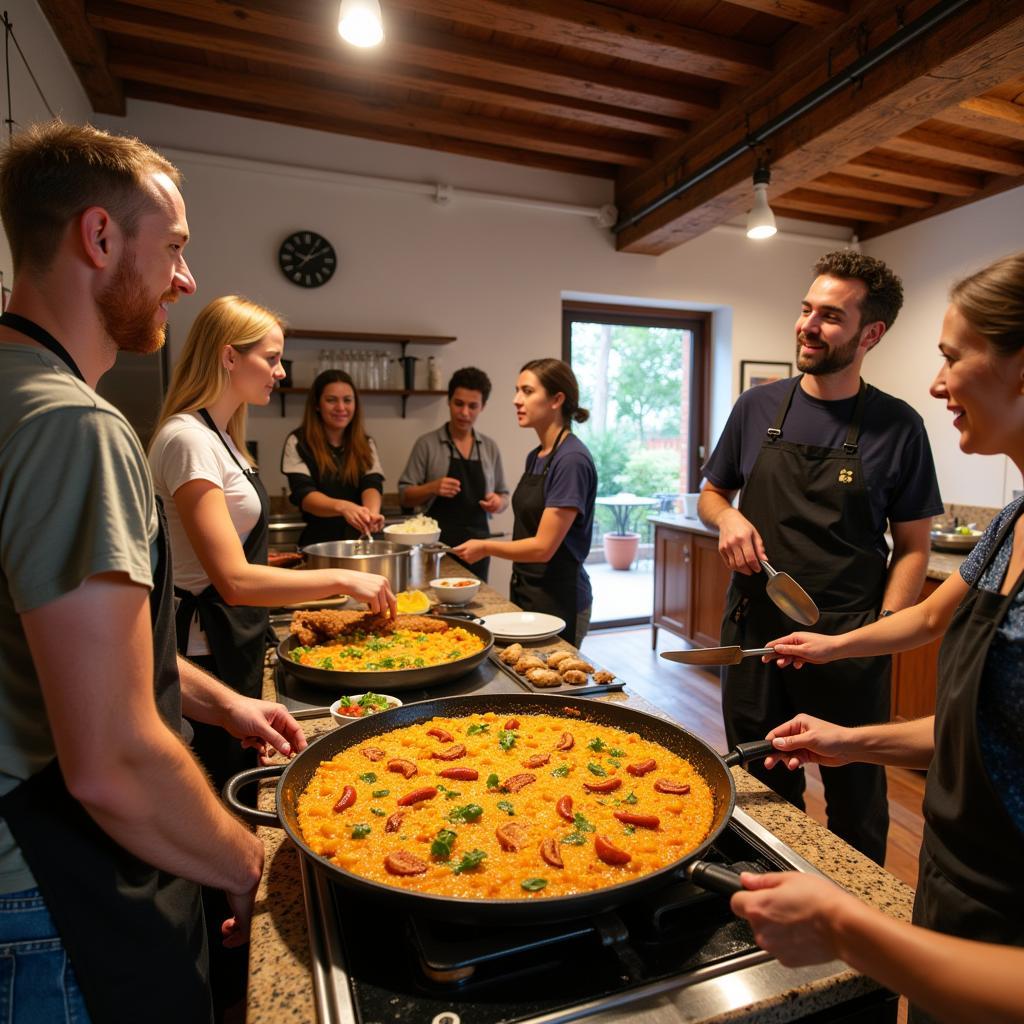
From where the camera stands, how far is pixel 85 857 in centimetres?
82

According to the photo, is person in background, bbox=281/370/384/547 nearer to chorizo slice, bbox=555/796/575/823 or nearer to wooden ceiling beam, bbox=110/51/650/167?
wooden ceiling beam, bbox=110/51/650/167

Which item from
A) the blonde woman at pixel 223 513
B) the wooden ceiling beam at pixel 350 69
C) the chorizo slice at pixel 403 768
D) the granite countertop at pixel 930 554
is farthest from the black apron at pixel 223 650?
the wooden ceiling beam at pixel 350 69

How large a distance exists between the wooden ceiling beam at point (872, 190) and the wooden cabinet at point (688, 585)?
2635mm

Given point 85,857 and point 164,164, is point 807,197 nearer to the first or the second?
point 164,164

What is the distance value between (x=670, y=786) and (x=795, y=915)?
1.55ft

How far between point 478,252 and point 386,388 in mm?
1247

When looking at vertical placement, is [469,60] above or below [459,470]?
above

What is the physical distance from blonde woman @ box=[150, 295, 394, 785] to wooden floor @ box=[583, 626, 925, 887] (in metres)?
1.00

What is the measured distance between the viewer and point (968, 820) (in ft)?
2.96

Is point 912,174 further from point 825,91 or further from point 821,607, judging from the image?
point 821,607

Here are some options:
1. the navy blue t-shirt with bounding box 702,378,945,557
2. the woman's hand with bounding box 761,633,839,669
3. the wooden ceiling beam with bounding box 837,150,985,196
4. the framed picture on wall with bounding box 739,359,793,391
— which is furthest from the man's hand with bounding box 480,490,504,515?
the wooden ceiling beam with bounding box 837,150,985,196

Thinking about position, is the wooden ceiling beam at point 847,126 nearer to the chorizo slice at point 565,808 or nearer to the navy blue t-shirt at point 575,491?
the navy blue t-shirt at point 575,491

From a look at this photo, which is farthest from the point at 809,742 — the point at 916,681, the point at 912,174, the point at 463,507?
the point at 912,174

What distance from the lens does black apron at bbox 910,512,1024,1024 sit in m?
0.87
